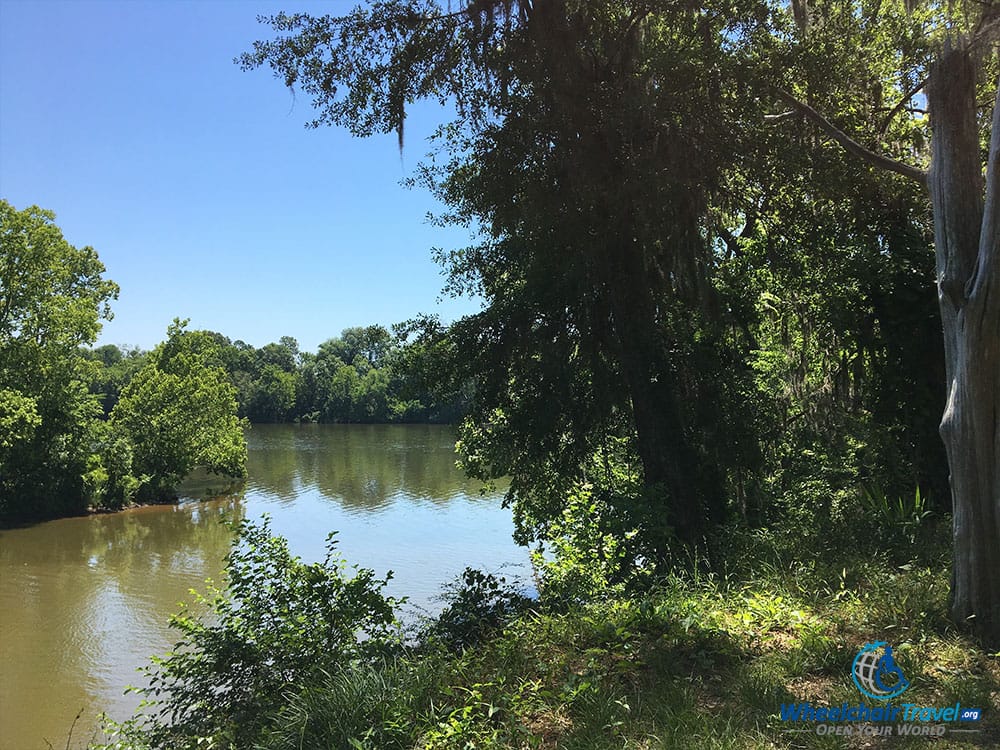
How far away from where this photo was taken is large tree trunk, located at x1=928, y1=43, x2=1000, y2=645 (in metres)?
3.97

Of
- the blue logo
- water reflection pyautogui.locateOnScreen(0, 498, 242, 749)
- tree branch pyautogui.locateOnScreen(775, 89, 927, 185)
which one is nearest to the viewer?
the blue logo

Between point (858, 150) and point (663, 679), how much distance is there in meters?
5.75

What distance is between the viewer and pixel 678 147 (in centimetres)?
759

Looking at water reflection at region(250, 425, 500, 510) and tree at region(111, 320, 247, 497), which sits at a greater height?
tree at region(111, 320, 247, 497)

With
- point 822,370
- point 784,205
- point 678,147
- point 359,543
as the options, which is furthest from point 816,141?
point 359,543

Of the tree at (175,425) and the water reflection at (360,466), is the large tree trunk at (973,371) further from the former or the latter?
the tree at (175,425)

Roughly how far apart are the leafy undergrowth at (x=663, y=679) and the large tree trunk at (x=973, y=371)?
0.32 meters

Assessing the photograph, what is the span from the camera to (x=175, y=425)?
31.2 metres

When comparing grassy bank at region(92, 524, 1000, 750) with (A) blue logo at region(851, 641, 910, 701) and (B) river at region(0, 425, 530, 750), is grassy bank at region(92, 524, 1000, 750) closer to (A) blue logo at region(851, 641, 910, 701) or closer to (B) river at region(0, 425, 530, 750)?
(A) blue logo at region(851, 641, 910, 701)

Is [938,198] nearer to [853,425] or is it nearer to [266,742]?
[853,425]

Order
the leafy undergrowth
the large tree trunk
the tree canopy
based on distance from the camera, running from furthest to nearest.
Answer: the tree canopy → the large tree trunk → the leafy undergrowth

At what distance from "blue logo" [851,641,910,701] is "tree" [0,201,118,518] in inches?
1135

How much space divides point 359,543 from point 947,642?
62.3 ft

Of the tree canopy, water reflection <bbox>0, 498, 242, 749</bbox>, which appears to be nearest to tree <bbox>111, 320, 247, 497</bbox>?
water reflection <bbox>0, 498, 242, 749</bbox>
